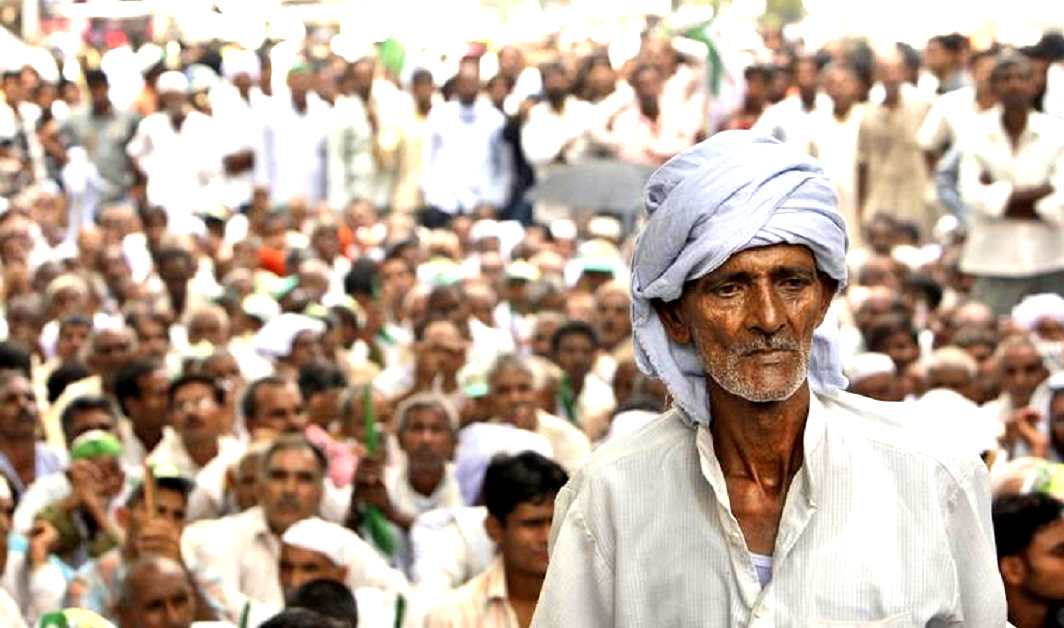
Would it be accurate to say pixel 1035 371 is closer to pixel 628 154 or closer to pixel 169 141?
pixel 628 154

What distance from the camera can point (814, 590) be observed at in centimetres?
262

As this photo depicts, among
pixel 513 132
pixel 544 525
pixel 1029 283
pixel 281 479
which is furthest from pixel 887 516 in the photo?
pixel 513 132

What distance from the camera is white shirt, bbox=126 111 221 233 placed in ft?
57.4

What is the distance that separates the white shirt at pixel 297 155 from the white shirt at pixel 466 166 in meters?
0.87

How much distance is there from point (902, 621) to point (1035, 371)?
260 inches

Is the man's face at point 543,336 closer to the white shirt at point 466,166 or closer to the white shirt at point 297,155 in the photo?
the white shirt at point 466,166

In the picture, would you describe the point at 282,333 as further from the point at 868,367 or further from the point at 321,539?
the point at 321,539

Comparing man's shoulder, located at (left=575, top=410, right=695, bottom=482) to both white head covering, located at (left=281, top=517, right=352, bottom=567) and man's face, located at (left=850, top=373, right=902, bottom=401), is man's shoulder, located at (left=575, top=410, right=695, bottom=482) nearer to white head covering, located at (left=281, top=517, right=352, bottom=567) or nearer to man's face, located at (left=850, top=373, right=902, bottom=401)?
white head covering, located at (left=281, top=517, right=352, bottom=567)

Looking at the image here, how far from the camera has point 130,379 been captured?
935 centimetres

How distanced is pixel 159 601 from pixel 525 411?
278cm

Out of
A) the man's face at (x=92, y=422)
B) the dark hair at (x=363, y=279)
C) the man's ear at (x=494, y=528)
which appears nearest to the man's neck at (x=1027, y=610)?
the man's ear at (x=494, y=528)

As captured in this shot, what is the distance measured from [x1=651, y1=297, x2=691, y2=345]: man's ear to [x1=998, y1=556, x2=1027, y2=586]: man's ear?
9.08 ft

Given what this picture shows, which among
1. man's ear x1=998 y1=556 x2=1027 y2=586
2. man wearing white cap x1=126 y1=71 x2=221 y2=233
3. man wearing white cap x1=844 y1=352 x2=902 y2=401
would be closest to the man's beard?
man's ear x1=998 y1=556 x2=1027 y2=586

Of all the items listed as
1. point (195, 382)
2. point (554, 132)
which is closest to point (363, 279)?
point (195, 382)
